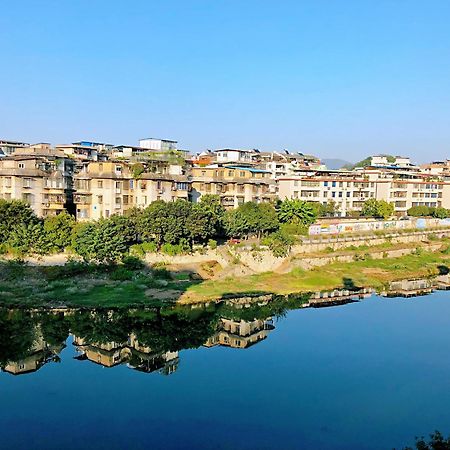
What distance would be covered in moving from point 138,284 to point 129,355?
8.06 meters

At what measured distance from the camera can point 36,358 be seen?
21.6m

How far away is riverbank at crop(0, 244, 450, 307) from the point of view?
27281 millimetres

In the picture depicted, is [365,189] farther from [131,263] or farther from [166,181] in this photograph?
[131,263]

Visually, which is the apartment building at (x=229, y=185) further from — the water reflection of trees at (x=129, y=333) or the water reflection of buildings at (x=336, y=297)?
the water reflection of trees at (x=129, y=333)

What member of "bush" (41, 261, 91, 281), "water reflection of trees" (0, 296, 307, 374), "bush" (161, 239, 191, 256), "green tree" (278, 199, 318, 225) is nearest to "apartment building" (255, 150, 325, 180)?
"green tree" (278, 199, 318, 225)

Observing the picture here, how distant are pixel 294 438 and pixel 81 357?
396 inches

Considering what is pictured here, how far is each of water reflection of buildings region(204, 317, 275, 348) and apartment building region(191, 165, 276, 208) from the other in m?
20.6

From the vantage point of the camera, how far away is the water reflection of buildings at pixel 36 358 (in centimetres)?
2060

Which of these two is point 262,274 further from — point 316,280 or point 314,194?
point 314,194

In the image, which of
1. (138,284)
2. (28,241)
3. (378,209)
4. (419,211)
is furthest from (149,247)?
(419,211)

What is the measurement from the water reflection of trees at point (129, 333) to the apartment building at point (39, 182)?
13147 mm

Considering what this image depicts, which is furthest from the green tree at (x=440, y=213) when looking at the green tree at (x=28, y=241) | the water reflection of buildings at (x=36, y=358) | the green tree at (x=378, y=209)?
the water reflection of buildings at (x=36, y=358)

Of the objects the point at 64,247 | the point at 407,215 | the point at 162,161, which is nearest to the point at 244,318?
the point at 64,247

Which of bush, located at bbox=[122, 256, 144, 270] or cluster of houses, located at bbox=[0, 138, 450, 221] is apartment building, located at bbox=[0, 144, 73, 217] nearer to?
cluster of houses, located at bbox=[0, 138, 450, 221]
